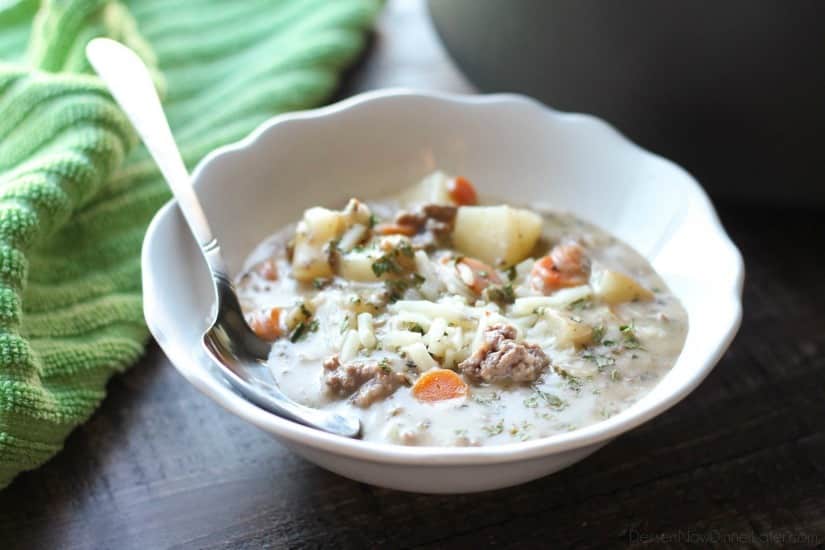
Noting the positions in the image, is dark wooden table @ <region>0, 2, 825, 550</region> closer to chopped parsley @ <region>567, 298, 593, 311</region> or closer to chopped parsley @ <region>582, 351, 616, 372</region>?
chopped parsley @ <region>582, 351, 616, 372</region>

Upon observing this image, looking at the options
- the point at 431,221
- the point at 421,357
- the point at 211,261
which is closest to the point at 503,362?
the point at 421,357

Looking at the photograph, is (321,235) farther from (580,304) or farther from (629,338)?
(629,338)

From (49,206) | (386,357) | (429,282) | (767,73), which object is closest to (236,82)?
(49,206)

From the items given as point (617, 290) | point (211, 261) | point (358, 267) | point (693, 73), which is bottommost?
point (617, 290)

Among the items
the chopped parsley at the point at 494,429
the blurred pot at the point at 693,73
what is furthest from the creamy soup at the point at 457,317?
the blurred pot at the point at 693,73

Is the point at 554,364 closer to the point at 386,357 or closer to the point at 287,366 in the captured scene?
the point at 386,357

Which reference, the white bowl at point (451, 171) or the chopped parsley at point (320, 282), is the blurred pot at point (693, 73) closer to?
the white bowl at point (451, 171)
